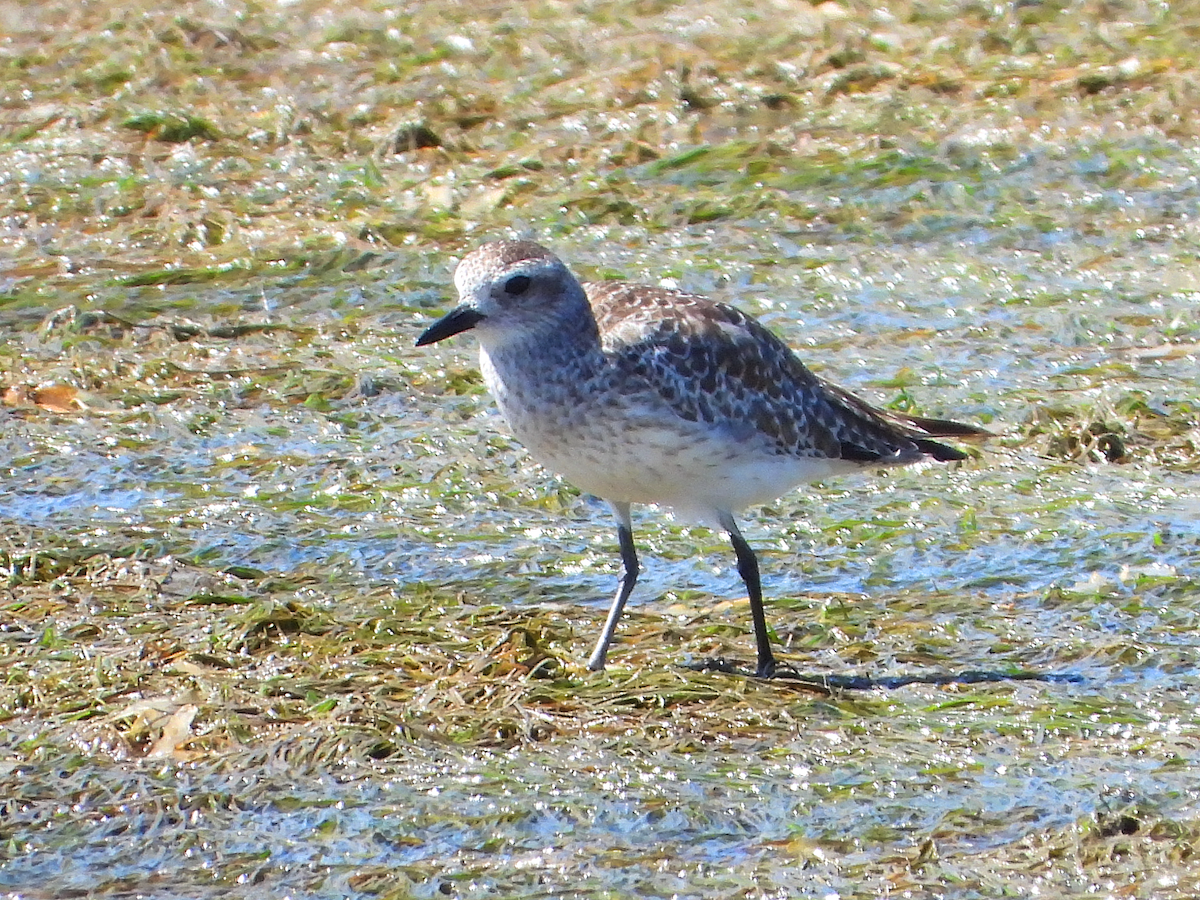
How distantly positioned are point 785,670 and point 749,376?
1.00 meters

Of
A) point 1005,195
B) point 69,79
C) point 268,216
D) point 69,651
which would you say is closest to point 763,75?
point 1005,195

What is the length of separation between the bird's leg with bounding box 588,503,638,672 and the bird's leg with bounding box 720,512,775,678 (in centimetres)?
34

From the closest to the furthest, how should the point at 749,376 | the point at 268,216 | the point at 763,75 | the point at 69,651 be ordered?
the point at 69,651, the point at 749,376, the point at 268,216, the point at 763,75

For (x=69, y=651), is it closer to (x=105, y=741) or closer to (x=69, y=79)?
(x=105, y=741)

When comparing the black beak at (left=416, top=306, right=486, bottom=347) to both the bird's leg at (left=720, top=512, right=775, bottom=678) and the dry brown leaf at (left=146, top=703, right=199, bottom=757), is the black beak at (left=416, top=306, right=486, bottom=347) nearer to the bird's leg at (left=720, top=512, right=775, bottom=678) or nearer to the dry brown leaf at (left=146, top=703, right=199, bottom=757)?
the bird's leg at (left=720, top=512, right=775, bottom=678)

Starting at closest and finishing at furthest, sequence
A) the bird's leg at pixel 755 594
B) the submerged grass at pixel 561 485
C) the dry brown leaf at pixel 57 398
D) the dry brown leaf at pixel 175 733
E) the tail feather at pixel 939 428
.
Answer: the submerged grass at pixel 561 485 < the dry brown leaf at pixel 175 733 < the bird's leg at pixel 755 594 < the tail feather at pixel 939 428 < the dry brown leaf at pixel 57 398

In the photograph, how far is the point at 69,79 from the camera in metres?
11.8

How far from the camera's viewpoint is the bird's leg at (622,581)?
20.5 feet

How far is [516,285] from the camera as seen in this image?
6.12 metres

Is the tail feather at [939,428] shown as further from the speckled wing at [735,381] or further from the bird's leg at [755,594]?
the bird's leg at [755,594]

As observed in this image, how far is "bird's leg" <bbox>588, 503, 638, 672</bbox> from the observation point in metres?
6.25

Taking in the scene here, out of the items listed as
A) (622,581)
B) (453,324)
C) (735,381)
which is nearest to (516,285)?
(453,324)

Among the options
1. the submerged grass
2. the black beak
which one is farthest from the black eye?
the submerged grass

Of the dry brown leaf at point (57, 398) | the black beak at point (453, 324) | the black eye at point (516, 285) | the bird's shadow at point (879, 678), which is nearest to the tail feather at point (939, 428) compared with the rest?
the bird's shadow at point (879, 678)
